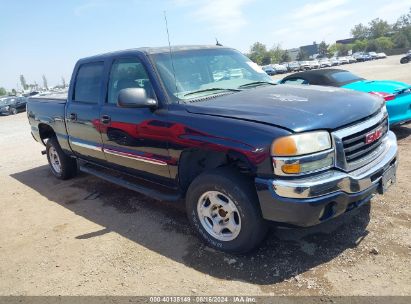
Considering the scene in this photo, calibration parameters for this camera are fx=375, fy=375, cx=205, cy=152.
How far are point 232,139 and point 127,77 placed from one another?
1.87 meters

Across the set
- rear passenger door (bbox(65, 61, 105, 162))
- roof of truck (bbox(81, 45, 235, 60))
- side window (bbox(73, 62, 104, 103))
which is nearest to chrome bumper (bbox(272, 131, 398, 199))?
roof of truck (bbox(81, 45, 235, 60))

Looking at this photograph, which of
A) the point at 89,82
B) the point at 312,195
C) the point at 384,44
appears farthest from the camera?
the point at 384,44

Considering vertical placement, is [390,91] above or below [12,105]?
above

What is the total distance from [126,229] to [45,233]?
1005 mm

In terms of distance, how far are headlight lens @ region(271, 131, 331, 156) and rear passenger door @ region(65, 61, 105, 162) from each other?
8.63 ft

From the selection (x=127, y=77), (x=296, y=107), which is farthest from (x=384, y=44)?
(x=296, y=107)

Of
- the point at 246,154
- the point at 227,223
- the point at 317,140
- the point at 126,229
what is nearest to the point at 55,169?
the point at 126,229

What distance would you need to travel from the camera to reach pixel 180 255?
11.7ft

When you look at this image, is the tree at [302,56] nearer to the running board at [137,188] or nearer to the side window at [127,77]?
the running board at [137,188]

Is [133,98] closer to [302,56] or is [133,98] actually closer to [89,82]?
[89,82]

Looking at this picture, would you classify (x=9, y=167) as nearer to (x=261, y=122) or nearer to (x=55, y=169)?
(x=55, y=169)

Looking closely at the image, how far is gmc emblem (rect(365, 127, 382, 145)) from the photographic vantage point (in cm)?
325

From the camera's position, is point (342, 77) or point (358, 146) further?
point (342, 77)

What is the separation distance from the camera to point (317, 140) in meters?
2.90
